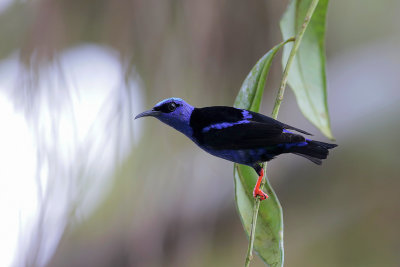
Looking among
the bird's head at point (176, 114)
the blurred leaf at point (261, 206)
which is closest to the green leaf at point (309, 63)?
the blurred leaf at point (261, 206)

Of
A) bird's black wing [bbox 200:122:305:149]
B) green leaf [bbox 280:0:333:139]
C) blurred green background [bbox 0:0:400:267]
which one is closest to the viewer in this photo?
bird's black wing [bbox 200:122:305:149]

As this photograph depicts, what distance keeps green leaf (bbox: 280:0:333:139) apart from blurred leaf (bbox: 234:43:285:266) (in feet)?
0.69

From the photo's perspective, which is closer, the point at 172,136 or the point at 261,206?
the point at 261,206

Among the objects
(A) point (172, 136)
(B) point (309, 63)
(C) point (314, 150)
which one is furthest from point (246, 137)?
(A) point (172, 136)

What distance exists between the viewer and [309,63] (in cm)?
124

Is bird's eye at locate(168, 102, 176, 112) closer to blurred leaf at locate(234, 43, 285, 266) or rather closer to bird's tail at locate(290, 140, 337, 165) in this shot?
blurred leaf at locate(234, 43, 285, 266)

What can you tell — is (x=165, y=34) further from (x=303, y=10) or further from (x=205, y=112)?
(x=205, y=112)

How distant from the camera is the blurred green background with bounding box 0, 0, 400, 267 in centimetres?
173

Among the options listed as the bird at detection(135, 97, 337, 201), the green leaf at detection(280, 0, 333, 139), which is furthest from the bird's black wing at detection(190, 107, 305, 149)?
the green leaf at detection(280, 0, 333, 139)

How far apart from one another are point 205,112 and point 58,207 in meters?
1.12

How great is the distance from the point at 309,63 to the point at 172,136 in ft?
4.99

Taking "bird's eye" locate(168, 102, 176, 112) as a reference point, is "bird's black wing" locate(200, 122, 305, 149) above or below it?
below

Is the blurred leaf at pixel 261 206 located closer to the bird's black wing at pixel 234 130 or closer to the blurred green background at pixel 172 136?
the bird's black wing at pixel 234 130

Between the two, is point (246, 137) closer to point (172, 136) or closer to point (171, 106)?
point (171, 106)
